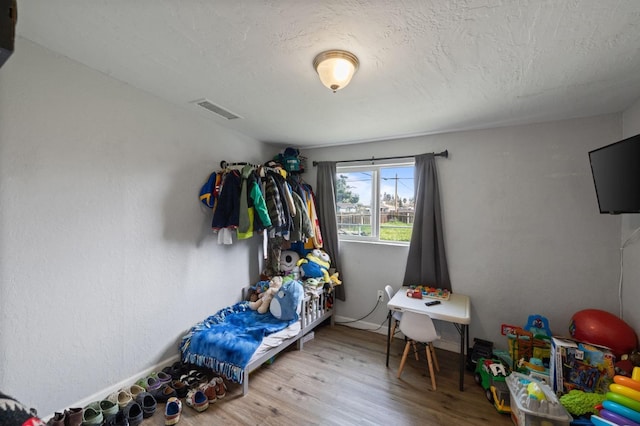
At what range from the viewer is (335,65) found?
4.89ft

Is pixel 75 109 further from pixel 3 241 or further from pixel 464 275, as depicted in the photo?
pixel 464 275

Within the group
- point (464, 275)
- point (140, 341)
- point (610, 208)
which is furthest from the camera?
point (464, 275)

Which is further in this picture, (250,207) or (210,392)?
(250,207)

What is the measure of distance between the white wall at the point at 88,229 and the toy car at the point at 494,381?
8.80ft

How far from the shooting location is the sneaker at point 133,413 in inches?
67.2

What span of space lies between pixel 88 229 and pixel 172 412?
4.58ft

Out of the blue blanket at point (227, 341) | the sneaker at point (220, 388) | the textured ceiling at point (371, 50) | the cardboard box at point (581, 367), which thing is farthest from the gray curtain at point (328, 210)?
the cardboard box at point (581, 367)

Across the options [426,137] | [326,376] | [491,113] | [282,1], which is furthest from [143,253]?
[491,113]

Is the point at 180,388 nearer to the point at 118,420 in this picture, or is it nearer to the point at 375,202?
the point at 118,420

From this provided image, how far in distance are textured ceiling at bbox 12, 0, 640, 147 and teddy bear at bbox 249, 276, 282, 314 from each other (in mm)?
1843

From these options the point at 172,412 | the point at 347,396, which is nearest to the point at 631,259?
the point at 347,396

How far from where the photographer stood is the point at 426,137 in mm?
2939

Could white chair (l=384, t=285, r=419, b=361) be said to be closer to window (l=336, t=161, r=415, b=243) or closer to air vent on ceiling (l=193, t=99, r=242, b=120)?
window (l=336, t=161, r=415, b=243)

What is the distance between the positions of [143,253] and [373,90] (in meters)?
2.25
